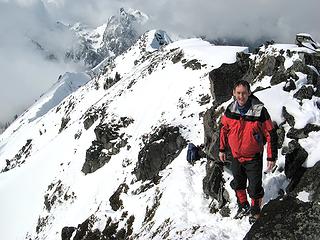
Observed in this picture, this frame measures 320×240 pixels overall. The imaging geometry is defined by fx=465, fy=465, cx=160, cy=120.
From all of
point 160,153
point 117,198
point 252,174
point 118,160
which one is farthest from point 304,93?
point 118,160

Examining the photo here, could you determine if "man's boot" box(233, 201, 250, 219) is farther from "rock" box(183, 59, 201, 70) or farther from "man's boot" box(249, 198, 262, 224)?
"rock" box(183, 59, 201, 70)

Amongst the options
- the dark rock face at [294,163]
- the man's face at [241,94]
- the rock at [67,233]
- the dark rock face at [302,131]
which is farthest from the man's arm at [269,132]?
the rock at [67,233]

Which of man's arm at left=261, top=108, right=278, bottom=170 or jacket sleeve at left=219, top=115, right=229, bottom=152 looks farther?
jacket sleeve at left=219, top=115, right=229, bottom=152

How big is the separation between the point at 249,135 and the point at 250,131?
0.41 ft

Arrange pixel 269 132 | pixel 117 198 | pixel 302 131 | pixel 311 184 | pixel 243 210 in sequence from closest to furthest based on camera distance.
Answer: pixel 269 132 → pixel 311 184 → pixel 243 210 → pixel 302 131 → pixel 117 198

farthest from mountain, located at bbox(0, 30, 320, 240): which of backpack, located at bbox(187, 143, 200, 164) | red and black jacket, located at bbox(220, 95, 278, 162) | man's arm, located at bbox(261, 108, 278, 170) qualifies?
red and black jacket, located at bbox(220, 95, 278, 162)

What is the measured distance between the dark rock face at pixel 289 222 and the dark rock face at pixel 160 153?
21.4m

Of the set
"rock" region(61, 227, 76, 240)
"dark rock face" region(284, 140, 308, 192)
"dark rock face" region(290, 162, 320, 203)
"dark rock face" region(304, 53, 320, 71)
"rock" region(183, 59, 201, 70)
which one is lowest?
"rock" region(61, 227, 76, 240)

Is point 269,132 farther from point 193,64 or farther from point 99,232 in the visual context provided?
point 193,64

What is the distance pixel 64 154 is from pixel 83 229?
2938 cm

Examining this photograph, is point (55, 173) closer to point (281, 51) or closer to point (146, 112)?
point (146, 112)

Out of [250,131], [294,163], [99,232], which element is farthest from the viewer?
[99,232]

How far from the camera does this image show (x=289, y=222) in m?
12.0

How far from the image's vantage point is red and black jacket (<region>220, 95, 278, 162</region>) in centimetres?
1252
